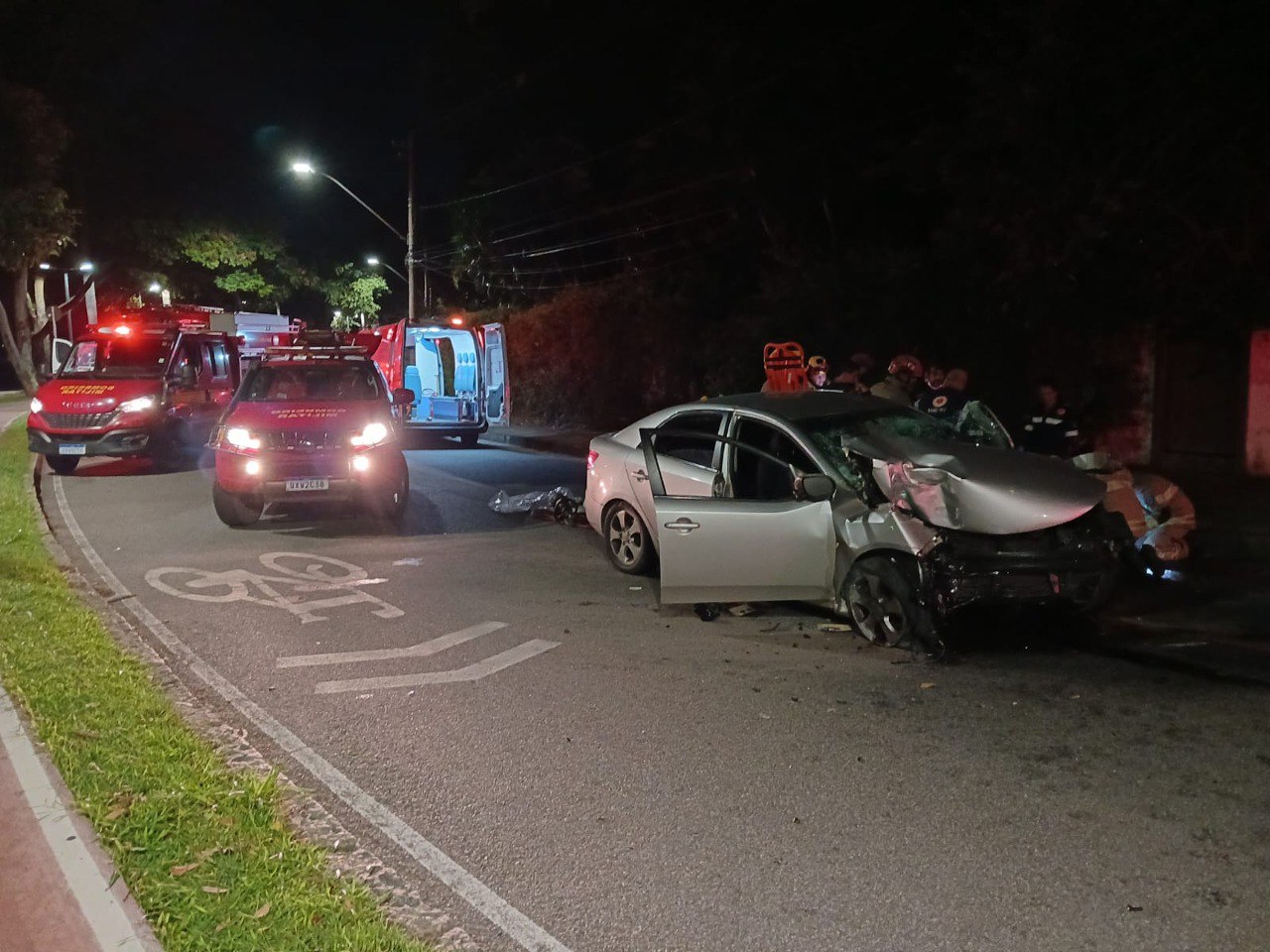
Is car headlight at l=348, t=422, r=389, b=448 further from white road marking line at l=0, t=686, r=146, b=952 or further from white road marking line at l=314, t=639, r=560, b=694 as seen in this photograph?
white road marking line at l=0, t=686, r=146, b=952

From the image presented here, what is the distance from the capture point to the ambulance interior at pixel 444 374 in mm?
21203

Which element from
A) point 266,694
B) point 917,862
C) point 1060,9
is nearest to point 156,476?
point 266,694

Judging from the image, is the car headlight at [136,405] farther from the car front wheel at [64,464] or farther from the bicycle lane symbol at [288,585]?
the bicycle lane symbol at [288,585]

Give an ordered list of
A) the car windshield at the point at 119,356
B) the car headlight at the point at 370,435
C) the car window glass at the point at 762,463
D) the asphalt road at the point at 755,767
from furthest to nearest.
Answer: the car windshield at the point at 119,356 < the car headlight at the point at 370,435 < the car window glass at the point at 762,463 < the asphalt road at the point at 755,767

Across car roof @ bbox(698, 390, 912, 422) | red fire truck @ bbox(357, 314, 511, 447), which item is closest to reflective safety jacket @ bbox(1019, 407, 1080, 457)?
car roof @ bbox(698, 390, 912, 422)

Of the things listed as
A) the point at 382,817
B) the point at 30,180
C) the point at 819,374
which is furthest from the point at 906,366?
the point at 30,180

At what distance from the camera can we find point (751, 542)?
7.16 meters

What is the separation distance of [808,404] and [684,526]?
4.81ft

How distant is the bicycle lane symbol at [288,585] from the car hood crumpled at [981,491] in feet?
11.6

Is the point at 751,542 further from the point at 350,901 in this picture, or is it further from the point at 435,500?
the point at 435,500

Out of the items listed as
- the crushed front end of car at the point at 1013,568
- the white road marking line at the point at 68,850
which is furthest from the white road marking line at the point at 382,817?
the crushed front end of car at the point at 1013,568

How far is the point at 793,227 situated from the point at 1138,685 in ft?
55.0

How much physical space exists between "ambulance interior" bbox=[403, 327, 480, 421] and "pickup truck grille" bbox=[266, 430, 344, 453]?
397 inches

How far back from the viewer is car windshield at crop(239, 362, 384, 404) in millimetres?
12086
